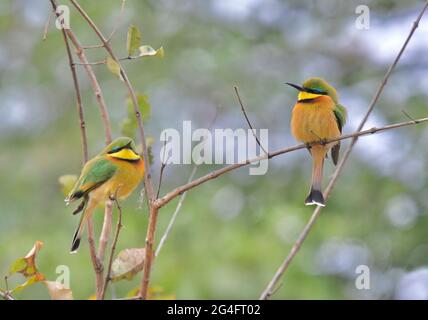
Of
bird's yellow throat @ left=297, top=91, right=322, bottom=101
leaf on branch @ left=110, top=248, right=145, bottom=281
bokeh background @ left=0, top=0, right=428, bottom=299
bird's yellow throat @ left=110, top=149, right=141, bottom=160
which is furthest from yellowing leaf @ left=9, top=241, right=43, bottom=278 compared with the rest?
bokeh background @ left=0, top=0, right=428, bottom=299

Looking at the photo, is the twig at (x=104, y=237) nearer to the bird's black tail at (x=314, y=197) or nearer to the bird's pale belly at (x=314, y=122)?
the bird's black tail at (x=314, y=197)

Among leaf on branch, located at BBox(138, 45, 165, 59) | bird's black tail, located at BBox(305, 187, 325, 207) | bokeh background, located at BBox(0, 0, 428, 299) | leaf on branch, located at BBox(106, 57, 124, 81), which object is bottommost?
bird's black tail, located at BBox(305, 187, 325, 207)

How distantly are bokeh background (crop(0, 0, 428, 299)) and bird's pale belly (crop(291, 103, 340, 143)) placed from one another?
150cm

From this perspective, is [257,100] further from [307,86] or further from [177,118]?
[307,86]

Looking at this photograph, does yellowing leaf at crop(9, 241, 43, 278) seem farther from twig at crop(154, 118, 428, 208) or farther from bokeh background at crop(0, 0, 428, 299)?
bokeh background at crop(0, 0, 428, 299)

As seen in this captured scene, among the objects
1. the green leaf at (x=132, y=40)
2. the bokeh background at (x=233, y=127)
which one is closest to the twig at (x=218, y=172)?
the green leaf at (x=132, y=40)

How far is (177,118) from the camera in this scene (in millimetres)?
5992

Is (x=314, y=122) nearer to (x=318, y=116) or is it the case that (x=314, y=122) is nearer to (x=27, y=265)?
(x=318, y=116)

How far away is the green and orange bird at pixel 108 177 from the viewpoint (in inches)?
79.5

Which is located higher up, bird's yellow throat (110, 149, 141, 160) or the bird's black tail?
bird's yellow throat (110, 149, 141, 160)

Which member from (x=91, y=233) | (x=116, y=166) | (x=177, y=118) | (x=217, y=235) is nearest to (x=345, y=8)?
(x=177, y=118)

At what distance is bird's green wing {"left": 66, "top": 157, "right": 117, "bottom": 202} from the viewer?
1982 mm

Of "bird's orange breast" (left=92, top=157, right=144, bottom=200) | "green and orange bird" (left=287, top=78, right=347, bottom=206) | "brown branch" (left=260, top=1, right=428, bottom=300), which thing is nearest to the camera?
"brown branch" (left=260, top=1, right=428, bottom=300)

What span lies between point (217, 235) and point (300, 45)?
8.57 feet
